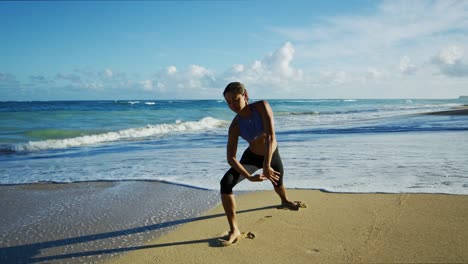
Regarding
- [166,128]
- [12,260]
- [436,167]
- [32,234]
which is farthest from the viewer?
[166,128]

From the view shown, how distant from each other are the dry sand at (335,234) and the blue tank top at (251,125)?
0.97m

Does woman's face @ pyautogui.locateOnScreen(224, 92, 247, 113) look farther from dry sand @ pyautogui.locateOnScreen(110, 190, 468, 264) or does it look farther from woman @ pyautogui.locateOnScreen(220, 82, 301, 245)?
dry sand @ pyautogui.locateOnScreen(110, 190, 468, 264)

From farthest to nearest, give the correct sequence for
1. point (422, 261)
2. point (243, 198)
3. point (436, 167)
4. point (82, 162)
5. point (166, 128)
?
point (166, 128) → point (82, 162) → point (436, 167) → point (243, 198) → point (422, 261)

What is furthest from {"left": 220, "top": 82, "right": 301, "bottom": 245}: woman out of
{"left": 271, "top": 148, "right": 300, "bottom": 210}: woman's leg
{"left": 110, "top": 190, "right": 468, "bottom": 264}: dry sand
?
{"left": 110, "top": 190, "right": 468, "bottom": 264}: dry sand

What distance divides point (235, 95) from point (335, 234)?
163cm

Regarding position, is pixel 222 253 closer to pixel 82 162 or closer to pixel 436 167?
pixel 436 167

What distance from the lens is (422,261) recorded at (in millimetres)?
2775

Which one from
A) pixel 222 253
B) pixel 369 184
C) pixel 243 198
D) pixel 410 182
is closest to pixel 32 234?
pixel 222 253

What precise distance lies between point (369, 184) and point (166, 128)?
16.3 m

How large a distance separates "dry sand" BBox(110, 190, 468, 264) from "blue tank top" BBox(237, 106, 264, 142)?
966 millimetres

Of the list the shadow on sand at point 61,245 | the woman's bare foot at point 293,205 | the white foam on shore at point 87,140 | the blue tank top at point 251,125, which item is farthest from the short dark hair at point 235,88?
the white foam on shore at point 87,140

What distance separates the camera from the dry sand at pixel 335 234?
296 cm

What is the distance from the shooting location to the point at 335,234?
339 cm

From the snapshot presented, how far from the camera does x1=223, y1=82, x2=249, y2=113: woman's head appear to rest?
348 centimetres
